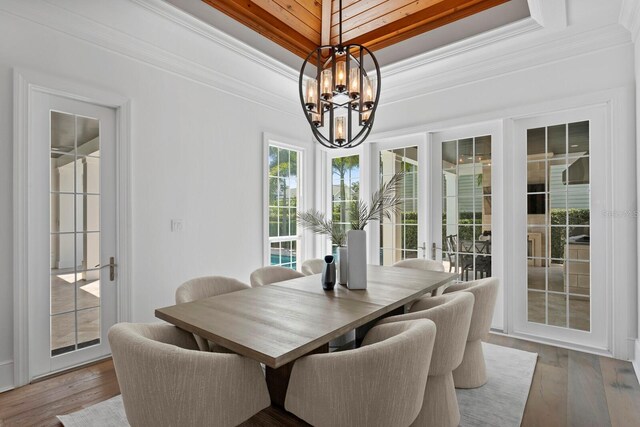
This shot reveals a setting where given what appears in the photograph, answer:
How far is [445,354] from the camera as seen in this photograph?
1.74 m

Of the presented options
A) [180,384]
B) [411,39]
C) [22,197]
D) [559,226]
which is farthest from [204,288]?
[559,226]

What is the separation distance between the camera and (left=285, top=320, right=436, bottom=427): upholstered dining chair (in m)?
1.23

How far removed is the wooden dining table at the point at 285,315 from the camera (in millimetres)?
1387

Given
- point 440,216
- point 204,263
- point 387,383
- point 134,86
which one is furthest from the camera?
point 440,216

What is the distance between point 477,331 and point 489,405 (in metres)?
0.44

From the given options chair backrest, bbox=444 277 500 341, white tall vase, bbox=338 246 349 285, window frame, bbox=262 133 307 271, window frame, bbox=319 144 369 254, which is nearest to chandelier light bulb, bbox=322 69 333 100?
white tall vase, bbox=338 246 349 285

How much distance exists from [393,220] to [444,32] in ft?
7.01

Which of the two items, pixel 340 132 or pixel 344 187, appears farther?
pixel 344 187

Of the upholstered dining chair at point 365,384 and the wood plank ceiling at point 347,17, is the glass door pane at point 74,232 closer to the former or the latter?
the wood plank ceiling at point 347,17

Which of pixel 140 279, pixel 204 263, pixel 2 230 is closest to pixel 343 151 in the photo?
pixel 204 263

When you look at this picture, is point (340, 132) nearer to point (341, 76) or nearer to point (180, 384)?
point (341, 76)

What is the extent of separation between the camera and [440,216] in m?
3.97

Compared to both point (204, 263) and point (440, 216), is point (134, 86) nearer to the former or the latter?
point (204, 263)

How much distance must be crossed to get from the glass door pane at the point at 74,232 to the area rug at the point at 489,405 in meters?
0.82
